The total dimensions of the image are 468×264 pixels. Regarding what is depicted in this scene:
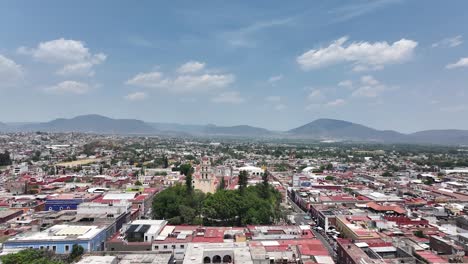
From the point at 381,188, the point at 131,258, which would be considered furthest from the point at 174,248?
the point at 381,188

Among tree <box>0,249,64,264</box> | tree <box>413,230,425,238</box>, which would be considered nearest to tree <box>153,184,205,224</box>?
tree <box>0,249,64,264</box>

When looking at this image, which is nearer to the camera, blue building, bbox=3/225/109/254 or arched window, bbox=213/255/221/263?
arched window, bbox=213/255/221/263

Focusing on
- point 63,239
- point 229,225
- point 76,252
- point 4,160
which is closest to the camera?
point 76,252

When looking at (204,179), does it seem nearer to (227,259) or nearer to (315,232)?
(315,232)

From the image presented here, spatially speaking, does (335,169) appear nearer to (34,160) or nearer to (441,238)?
(441,238)

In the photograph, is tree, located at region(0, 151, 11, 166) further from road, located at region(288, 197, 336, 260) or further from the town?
road, located at region(288, 197, 336, 260)

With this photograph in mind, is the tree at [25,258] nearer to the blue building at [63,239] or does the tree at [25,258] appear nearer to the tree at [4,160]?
the blue building at [63,239]

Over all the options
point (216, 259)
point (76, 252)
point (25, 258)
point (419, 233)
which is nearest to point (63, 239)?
point (76, 252)

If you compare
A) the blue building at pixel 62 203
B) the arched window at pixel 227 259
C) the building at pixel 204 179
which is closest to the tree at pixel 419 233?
the arched window at pixel 227 259
